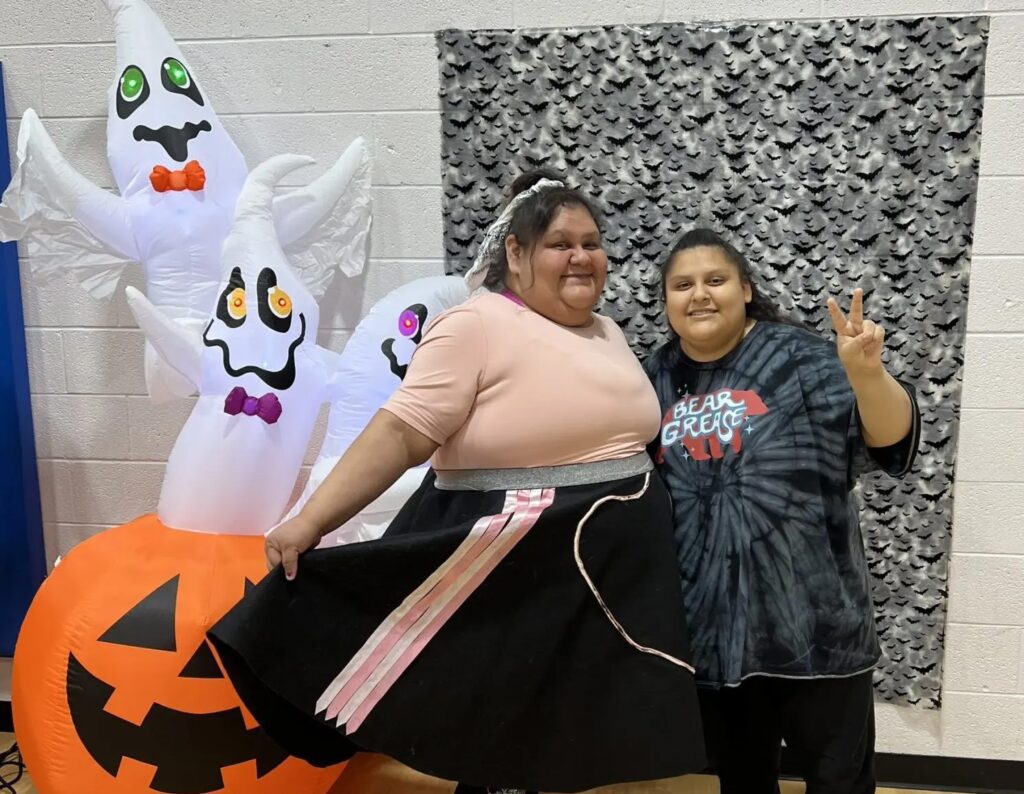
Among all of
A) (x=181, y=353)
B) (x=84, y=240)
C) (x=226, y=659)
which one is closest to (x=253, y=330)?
(x=181, y=353)

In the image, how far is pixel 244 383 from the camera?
5.15ft

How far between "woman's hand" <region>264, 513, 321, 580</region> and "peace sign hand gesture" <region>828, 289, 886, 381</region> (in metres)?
0.83

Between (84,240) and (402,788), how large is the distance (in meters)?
1.50

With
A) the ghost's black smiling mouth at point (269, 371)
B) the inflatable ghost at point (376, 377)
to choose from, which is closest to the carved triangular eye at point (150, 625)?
the inflatable ghost at point (376, 377)

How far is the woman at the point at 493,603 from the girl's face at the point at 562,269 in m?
0.07

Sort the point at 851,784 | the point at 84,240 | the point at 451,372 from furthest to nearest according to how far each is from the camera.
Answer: the point at 84,240 < the point at 851,784 < the point at 451,372

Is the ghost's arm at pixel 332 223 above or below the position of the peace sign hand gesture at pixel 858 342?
above

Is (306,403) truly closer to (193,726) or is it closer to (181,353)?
(181,353)

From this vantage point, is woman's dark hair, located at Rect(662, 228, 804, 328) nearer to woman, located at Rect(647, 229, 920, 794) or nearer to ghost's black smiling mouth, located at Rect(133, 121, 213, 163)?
woman, located at Rect(647, 229, 920, 794)

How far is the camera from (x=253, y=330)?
1.58 metres

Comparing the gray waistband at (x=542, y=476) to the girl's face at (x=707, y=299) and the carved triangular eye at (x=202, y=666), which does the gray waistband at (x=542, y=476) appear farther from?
the carved triangular eye at (x=202, y=666)

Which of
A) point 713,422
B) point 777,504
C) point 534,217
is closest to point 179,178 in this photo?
point 534,217

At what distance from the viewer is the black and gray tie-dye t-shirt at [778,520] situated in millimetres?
1268

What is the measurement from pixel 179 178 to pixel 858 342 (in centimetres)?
136
